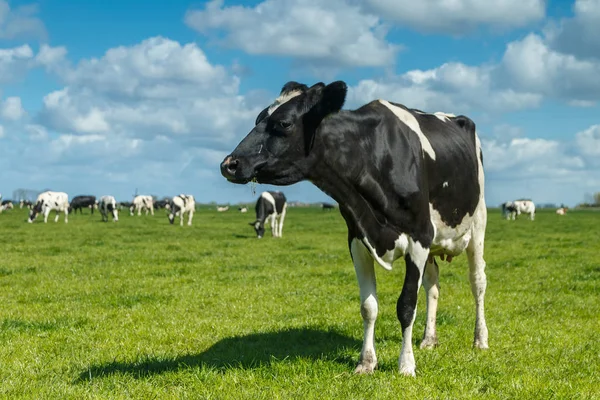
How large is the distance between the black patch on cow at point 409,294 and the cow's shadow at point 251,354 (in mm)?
892

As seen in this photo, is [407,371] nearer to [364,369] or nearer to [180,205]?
[364,369]

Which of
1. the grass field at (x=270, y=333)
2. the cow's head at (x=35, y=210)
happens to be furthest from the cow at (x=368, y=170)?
the cow's head at (x=35, y=210)

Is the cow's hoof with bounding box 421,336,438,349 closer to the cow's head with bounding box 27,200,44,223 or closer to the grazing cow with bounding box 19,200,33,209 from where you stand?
the cow's head with bounding box 27,200,44,223

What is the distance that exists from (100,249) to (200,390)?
741 inches

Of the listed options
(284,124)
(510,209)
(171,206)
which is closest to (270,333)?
(284,124)

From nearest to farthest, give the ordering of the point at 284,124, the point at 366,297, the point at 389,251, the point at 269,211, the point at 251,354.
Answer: the point at 284,124, the point at 389,251, the point at 366,297, the point at 251,354, the point at 269,211

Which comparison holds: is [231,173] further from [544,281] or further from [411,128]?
[544,281]

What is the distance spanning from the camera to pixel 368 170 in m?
6.28

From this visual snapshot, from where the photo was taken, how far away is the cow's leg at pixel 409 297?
6.34 m

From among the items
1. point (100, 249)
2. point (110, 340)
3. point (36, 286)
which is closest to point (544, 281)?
point (110, 340)

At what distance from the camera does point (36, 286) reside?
1412 cm

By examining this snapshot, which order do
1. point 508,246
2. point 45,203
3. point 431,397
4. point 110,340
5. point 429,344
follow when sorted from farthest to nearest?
point 45,203, point 508,246, point 110,340, point 429,344, point 431,397

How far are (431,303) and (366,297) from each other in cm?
180

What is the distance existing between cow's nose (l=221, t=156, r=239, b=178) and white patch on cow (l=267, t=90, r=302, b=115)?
0.68 m
